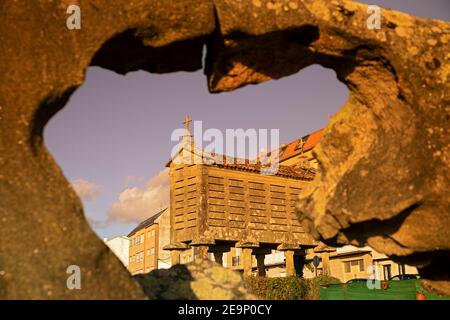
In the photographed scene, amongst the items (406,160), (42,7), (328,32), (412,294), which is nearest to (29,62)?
(42,7)

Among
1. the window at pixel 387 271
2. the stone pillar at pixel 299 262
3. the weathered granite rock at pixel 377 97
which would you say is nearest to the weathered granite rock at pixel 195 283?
the weathered granite rock at pixel 377 97

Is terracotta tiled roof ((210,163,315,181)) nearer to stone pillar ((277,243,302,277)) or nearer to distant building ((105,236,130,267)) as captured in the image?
stone pillar ((277,243,302,277))

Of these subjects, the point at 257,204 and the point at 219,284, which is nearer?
the point at 219,284

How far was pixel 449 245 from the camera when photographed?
22.8ft

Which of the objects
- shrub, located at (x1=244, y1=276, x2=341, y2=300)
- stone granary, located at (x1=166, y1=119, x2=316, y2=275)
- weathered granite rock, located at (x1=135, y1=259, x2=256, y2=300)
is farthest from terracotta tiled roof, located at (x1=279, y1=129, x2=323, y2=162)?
weathered granite rock, located at (x1=135, y1=259, x2=256, y2=300)

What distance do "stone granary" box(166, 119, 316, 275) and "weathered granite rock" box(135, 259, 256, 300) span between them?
1436cm

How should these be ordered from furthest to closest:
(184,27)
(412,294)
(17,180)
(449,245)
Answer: (412,294) → (449,245) → (184,27) → (17,180)

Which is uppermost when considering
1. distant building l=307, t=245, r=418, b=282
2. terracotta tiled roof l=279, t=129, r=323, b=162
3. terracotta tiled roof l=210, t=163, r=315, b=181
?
terracotta tiled roof l=279, t=129, r=323, b=162

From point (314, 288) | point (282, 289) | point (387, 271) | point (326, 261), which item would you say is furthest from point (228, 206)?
point (387, 271)

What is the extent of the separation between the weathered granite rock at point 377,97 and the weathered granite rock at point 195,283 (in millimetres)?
2116

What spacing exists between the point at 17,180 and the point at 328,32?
14.0ft

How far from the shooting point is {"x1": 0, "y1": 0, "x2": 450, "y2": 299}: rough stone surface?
14.6ft

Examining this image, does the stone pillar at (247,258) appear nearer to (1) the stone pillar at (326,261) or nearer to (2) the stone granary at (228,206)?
(2) the stone granary at (228,206)
